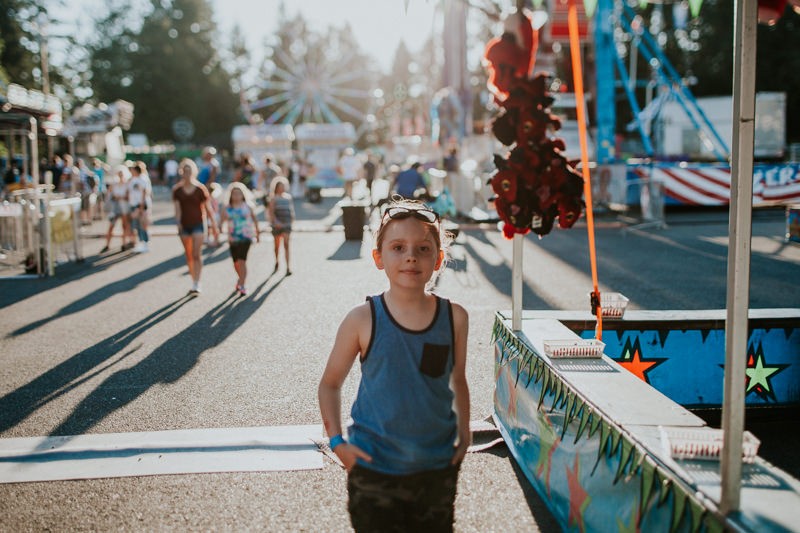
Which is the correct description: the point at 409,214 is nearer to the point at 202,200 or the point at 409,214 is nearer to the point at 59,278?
the point at 202,200

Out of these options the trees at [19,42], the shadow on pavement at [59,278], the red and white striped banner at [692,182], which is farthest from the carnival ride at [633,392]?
the trees at [19,42]

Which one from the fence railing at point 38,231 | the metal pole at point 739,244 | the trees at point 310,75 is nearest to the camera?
the metal pole at point 739,244

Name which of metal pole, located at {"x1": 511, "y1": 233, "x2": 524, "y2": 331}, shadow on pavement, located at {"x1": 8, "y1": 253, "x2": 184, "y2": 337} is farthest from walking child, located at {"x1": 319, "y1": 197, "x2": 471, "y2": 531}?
shadow on pavement, located at {"x1": 8, "y1": 253, "x2": 184, "y2": 337}

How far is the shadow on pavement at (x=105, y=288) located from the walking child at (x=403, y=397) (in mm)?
6937

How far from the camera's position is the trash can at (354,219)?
16.0 meters

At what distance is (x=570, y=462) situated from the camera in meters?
3.37

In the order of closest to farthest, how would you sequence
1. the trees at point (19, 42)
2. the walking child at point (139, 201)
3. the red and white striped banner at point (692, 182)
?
the walking child at point (139, 201), the red and white striped banner at point (692, 182), the trees at point (19, 42)

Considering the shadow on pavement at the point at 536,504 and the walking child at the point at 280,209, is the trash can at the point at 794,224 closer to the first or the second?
the shadow on pavement at the point at 536,504

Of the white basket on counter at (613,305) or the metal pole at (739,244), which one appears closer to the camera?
the metal pole at (739,244)

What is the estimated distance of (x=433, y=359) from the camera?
2473 millimetres

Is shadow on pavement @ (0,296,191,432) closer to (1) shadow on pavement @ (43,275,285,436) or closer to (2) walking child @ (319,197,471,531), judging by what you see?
(1) shadow on pavement @ (43,275,285,436)

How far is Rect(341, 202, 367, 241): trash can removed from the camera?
52.5 ft

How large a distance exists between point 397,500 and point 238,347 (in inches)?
203

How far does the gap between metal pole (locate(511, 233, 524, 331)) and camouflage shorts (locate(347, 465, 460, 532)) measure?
2205mm
